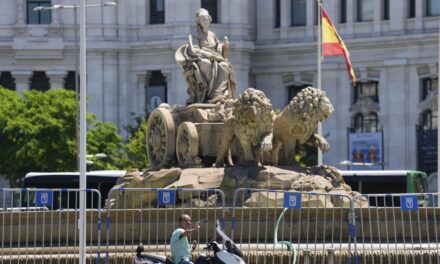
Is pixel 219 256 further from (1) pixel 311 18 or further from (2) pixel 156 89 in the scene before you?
(2) pixel 156 89

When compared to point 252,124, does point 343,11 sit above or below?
above

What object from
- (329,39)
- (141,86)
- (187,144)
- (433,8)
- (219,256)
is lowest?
(219,256)

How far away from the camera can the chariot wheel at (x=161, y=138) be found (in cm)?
4534

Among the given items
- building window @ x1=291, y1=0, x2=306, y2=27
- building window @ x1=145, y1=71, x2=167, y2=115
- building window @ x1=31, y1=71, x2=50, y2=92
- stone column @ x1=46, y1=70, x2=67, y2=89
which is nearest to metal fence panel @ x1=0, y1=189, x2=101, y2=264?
building window @ x1=145, y1=71, x2=167, y2=115

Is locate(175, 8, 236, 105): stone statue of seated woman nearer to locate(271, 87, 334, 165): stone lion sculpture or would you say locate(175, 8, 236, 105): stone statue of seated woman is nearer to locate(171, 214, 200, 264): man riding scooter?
locate(271, 87, 334, 165): stone lion sculpture

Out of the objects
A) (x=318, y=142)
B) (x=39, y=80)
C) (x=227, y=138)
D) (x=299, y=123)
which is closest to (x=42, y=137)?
(x=39, y=80)

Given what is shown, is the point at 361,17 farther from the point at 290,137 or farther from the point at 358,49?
the point at 290,137

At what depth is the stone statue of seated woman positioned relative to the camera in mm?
45656

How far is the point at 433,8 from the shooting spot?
323 ft

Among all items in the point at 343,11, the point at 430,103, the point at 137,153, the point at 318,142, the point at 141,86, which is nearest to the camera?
the point at 318,142

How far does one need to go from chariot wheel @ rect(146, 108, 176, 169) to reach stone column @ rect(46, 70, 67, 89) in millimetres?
57848

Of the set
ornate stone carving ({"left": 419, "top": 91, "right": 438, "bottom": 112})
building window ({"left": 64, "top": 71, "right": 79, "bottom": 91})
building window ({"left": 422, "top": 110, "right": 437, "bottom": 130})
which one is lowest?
building window ({"left": 422, "top": 110, "right": 437, "bottom": 130})

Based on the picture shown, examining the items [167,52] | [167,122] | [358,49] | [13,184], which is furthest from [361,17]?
[167,122]

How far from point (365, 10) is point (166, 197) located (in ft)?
211
